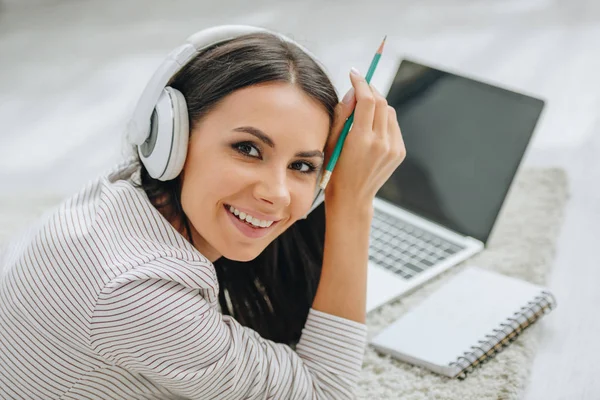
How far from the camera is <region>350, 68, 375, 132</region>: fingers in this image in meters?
1.05

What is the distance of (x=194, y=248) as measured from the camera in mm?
997

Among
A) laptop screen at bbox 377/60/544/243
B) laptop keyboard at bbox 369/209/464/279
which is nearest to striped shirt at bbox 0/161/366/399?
laptop keyboard at bbox 369/209/464/279

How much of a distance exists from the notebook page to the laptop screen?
0.49ft

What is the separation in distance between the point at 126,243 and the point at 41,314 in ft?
0.47

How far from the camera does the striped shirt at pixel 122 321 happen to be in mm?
922

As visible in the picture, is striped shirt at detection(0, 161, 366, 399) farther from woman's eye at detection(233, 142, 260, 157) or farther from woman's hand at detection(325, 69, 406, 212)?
woman's hand at detection(325, 69, 406, 212)

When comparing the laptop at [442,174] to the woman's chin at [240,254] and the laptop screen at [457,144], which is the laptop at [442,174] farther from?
the woman's chin at [240,254]

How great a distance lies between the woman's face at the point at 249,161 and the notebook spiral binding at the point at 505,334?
405mm

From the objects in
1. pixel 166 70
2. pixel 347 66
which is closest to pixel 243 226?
pixel 166 70

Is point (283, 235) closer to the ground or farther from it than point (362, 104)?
closer to the ground

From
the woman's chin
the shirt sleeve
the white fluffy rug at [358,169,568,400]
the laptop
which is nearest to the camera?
the shirt sleeve

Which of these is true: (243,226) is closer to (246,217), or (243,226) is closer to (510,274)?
(246,217)

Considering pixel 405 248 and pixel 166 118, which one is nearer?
pixel 166 118

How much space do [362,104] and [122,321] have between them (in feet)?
1.39
